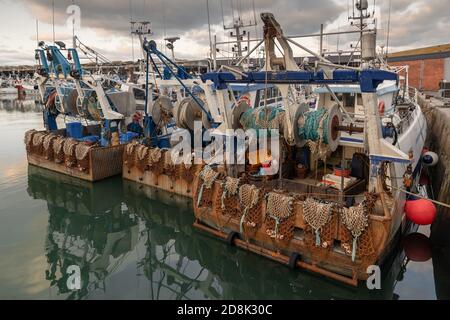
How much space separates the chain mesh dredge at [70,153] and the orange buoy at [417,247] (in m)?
12.4

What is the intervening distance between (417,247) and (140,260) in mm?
7137

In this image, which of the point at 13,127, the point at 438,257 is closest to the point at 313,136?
the point at 438,257

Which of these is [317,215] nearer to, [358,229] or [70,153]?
[358,229]

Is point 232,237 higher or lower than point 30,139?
lower

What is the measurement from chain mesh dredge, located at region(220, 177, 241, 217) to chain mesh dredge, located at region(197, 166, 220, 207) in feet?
1.28

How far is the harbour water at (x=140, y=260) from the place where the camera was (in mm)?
7262

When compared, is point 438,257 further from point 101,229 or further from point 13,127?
point 13,127

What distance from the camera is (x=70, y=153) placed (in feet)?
47.1

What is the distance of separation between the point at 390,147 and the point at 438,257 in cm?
385

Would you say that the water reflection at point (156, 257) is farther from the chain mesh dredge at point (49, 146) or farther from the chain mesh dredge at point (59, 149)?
the chain mesh dredge at point (49, 146)

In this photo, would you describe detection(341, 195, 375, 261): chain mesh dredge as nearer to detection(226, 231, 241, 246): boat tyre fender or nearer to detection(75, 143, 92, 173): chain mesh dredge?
detection(226, 231, 241, 246): boat tyre fender

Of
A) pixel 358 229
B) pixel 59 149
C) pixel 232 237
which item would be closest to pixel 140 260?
pixel 232 237

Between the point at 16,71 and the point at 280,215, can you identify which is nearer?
the point at 280,215
